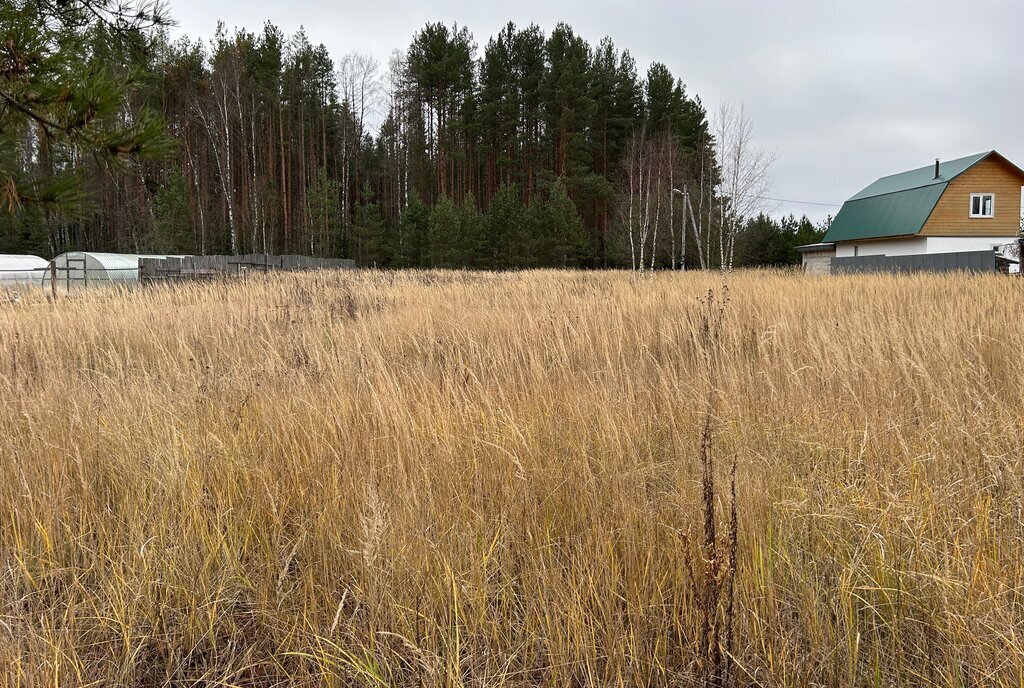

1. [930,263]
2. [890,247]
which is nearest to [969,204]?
[890,247]

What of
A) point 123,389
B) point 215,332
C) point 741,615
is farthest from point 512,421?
point 215,332

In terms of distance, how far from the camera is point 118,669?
4.65ft

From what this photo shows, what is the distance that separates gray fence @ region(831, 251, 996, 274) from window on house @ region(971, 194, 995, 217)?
1379cm

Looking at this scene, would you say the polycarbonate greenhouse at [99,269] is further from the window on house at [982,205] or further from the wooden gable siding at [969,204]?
the window on house at [982,205]

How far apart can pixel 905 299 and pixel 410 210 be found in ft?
88.0

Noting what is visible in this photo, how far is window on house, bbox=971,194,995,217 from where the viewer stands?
28094 mm

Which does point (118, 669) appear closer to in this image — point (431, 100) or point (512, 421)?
point (512, 421)

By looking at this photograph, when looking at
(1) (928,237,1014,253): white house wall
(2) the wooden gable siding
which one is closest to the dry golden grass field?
(1) (928,237,1014,253): white house wall

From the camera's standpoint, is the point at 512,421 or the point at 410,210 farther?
the point at 410,210

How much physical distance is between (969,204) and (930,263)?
16049mm

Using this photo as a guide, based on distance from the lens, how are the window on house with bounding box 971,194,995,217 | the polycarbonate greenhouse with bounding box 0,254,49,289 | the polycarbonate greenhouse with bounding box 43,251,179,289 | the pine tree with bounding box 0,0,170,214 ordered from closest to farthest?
the pine tree with bounding box 0,0,170,214 → the polycarbonate greenhouse with bounding box 0,254,49,289 → the polycarbonate greenhouse with bounding box 43,251,179,289 → the window on house with bounding box 971,194,995,217

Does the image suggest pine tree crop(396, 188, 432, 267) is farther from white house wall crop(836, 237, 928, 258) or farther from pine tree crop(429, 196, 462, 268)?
white house wall crop(836, 237, 928, 258)

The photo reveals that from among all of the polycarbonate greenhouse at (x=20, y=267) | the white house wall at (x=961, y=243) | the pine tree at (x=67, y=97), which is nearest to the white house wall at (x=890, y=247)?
the white house wall at (x=961, y=243)

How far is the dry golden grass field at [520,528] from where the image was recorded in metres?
1.39
